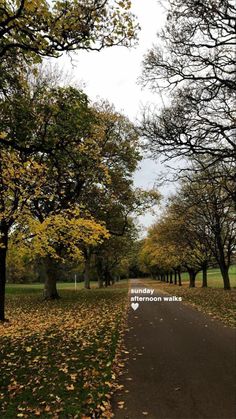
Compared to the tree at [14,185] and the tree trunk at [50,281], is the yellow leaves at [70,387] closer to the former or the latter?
the tree at [14,185]

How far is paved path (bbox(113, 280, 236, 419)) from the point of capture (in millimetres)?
5639

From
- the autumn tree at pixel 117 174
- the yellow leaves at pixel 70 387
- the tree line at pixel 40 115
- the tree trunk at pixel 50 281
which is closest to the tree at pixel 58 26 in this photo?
the tree line at pixel 40 115

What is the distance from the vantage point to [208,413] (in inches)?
216

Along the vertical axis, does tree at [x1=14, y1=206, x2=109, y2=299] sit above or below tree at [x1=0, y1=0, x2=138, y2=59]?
below

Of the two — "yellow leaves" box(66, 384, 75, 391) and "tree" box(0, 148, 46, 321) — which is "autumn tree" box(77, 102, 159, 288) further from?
"yellow leaves" box(66, 384, 75, 391)

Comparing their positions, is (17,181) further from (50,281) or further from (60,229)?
(50,281)

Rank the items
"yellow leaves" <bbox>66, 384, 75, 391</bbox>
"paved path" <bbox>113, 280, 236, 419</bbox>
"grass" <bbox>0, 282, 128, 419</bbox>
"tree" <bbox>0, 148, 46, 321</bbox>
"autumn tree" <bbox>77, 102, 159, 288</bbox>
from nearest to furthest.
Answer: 1. "paved path" <bbox>113, 280, 236, 419</bbox>
2. "grass" <bbox>0, 282, 128, 419</bbox>
3. "yellow leaves" <bbox>66, 384, 75, 391</bbox>
4. "tree" <bbox>0, 148, 46, 321</bbox>
5. "autumn tree" <bbox>77, 102, 159, 288</bbox>

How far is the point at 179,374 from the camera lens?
7387mm

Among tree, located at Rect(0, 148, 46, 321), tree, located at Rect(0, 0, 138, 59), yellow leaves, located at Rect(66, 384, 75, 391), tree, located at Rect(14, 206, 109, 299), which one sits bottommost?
yellow leaves, located at Rect(66, 384, 75, 391)

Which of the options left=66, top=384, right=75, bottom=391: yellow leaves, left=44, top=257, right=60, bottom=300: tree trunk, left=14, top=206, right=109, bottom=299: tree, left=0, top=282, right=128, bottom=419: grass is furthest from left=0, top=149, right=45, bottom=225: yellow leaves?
left=44, top=257, right=60, bottom=300: tree trunk

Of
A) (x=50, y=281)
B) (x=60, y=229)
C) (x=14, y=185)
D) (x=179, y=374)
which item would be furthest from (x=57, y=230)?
(x=50, y=281)

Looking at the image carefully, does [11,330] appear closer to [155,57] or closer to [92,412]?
[92,412]

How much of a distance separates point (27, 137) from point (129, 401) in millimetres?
7134

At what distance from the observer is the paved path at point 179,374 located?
5.64m
